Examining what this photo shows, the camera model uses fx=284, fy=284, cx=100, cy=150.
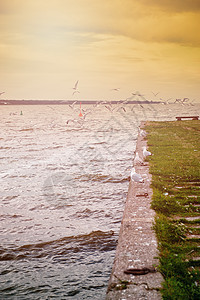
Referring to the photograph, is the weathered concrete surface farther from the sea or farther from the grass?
the sea

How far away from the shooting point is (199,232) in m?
4.95

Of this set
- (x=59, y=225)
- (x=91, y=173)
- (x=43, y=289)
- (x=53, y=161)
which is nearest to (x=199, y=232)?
(x=43, y=289)

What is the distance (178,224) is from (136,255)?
1.33 meters

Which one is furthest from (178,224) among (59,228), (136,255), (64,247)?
(59,228)

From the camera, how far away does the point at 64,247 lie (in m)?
5.75

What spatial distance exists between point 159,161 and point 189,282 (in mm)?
8163

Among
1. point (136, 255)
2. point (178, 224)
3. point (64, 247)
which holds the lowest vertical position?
point (64, 247)

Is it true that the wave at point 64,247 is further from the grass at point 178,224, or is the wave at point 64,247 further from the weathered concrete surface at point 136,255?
the grass at point 178,224

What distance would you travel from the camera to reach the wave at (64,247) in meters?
5.48

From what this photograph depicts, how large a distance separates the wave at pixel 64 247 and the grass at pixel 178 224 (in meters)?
1.21

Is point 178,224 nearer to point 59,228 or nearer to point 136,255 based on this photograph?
point 136,255

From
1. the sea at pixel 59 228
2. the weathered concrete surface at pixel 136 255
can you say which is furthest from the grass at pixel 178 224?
the sea at pixel 59 228

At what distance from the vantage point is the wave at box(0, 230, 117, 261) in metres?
5.48

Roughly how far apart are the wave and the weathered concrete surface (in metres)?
0.67
